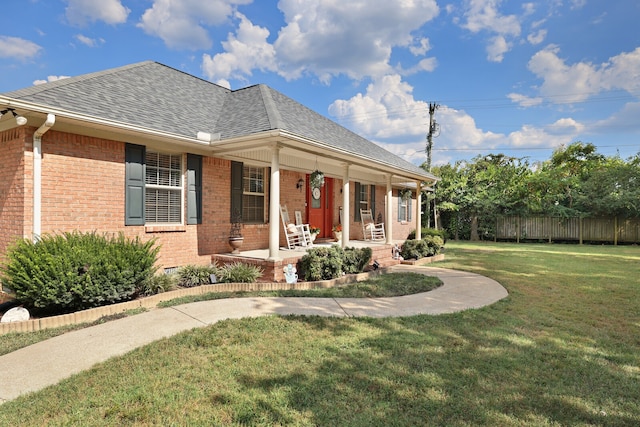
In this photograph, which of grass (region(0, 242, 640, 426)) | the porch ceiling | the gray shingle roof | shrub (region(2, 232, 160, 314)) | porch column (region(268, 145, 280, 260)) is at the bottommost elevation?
grass (region(0, 242, 640, 426))

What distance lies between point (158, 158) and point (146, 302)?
3211 mm

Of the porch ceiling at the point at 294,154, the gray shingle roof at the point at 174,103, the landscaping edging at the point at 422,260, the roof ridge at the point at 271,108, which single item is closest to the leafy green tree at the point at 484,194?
the landscaping edging at the point at 422,260

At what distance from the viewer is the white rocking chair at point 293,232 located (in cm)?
949

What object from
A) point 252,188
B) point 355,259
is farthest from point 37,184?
point 355,259

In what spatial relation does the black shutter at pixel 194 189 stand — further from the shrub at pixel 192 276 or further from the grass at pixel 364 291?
the grass at pixel 364 291

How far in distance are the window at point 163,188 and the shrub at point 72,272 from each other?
1.58 meters

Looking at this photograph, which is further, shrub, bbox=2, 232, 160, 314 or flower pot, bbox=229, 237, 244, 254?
flower pot, bbox=229, 237, 244, 254

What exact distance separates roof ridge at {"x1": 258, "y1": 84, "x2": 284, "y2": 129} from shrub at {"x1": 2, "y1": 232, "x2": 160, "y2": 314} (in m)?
3.51

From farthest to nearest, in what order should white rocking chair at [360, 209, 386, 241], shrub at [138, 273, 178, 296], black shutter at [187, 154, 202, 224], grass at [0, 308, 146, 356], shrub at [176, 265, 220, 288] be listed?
white rocking chair at [360, 209, 386, 241]
black shutter at [187, 154, 202, 224]
shrub at [176, 265, 220, 288]
shrub at [138, 273, 178, 296]
grass at [0, 308, 146, 356]

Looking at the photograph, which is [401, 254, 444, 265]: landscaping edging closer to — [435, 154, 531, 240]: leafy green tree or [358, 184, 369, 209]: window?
[358, 184, 369, 209]: window

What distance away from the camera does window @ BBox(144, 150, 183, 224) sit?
686cm

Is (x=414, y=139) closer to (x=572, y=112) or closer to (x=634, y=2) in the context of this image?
(x=572, y=112)

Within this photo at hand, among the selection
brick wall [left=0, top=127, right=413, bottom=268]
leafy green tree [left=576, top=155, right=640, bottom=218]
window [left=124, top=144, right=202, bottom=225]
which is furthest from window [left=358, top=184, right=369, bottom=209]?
leafy green tree [left=576, top=155, right=640, bottom=218]

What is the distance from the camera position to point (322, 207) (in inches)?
476
